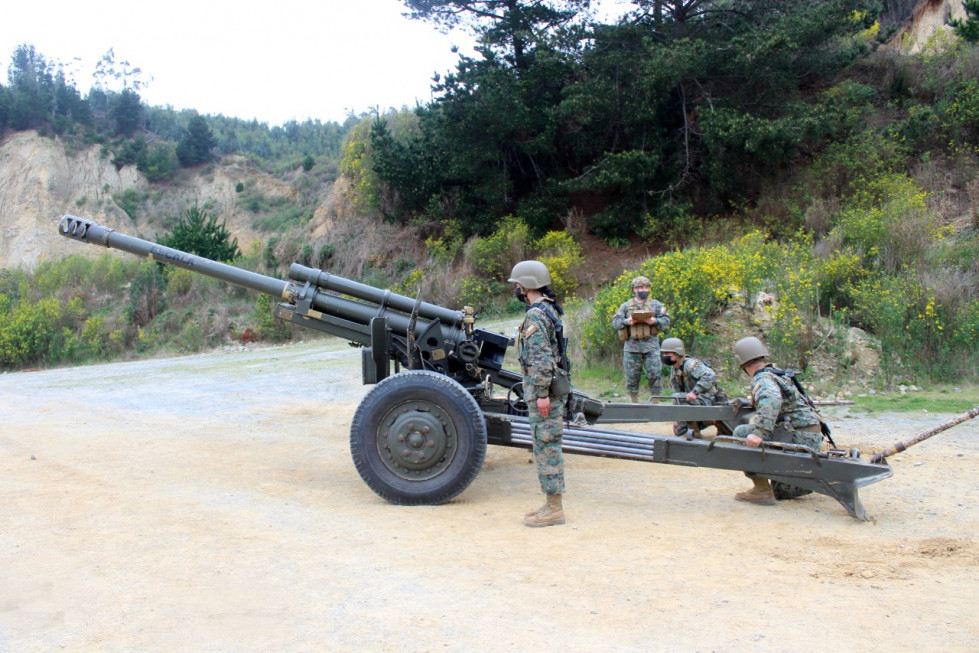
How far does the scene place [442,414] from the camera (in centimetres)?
554

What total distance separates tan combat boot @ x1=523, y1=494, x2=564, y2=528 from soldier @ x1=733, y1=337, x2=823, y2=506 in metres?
1.32

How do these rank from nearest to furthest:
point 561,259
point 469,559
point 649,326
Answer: point 469,559, point 649,326, point 561,259

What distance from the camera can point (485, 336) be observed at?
6.46 meters

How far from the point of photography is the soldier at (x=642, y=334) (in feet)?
29.7

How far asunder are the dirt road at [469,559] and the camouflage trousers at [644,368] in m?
2.18

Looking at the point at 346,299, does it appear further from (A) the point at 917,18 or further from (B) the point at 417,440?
(A) the point at 917,18

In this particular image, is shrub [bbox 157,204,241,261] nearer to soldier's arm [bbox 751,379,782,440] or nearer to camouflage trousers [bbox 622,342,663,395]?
camouflage trousers [bbox 622,342,663,395]

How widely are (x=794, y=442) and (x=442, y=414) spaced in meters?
2.39

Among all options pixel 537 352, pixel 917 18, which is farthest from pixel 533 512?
pixel 917 18

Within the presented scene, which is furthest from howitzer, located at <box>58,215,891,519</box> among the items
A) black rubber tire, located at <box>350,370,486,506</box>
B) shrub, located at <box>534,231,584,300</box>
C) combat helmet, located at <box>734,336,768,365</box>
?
shrub, located at <box>534,231,584,300</box>

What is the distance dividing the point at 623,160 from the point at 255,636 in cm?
1999

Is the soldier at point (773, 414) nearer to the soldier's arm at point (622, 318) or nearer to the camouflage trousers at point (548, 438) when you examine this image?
the camouflage trousers at point (548, 438)

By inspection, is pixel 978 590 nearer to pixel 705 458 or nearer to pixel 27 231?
pixel 705 458

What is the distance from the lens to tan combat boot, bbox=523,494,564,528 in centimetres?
499
